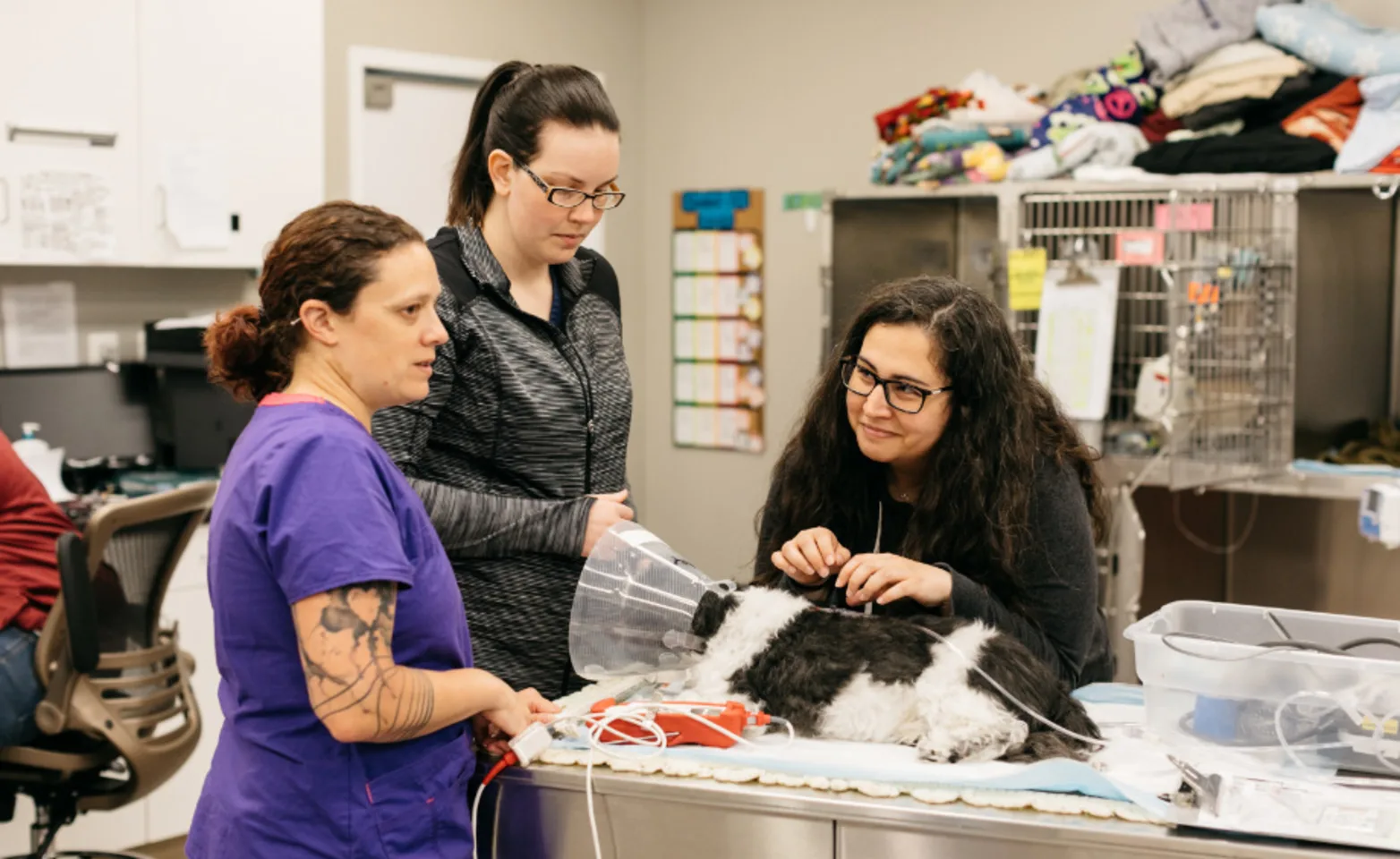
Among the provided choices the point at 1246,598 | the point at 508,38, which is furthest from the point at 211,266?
the point at 1246,598

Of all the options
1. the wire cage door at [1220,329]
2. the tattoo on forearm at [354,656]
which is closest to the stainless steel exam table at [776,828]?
the tattoo on forearm at [354,656]

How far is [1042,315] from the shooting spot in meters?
3.66

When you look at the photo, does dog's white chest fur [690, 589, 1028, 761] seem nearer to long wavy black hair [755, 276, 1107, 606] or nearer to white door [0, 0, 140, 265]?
long wavy black hair [755, 276, 1107, 606]

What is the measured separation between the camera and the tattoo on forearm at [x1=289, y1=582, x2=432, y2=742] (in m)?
1.36

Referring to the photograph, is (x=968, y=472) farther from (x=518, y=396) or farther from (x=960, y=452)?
(x=518, y=396)

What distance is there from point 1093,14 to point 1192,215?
4.01 feet

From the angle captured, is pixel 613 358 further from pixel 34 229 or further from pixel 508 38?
pixel 508 38

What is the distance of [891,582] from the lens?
1712mm

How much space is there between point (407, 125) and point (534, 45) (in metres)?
0.64

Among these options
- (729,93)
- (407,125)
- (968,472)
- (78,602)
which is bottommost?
(78,602)

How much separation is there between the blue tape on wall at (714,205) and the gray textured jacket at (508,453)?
325cm

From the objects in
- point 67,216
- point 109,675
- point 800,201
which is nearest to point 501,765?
point 109,675

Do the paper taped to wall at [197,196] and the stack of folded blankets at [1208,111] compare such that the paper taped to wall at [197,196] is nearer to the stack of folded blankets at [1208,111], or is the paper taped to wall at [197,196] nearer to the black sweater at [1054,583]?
the stack of folded blankets at [1208,111]

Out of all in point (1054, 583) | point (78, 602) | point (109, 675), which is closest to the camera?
point (1054, 583)
